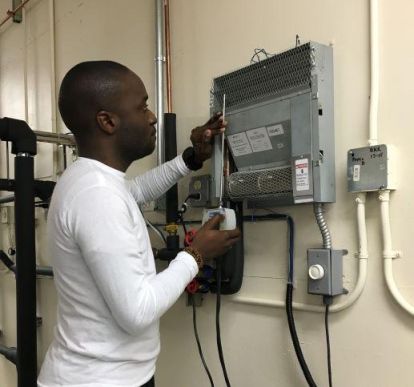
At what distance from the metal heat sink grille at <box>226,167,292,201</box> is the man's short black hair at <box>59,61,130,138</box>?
1.44 feet

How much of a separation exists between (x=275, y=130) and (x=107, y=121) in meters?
0.47

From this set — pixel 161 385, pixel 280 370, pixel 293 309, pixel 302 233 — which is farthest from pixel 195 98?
pixel 161 385

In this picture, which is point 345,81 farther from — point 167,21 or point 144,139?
point 167,21

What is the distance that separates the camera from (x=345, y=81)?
122 cm

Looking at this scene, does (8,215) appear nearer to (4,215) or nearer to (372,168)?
(4,215)

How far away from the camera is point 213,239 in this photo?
120 centimetres

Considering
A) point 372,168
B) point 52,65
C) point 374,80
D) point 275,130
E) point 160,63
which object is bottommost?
point 372,168

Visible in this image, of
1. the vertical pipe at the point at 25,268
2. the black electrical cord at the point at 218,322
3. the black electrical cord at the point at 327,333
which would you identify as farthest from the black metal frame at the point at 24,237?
the black electrical cord at the point at 327,333

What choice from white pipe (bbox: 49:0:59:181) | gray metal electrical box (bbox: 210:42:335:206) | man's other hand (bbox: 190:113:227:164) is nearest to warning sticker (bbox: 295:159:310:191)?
gray metal electrical box (bbox: 210:42:335:206)

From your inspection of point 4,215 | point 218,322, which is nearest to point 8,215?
point 4,215

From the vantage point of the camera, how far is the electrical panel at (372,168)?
1078 millimetres

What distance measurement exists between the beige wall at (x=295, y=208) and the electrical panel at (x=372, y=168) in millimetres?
39

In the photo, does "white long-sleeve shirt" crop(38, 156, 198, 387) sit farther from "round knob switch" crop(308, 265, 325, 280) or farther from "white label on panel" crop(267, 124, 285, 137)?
"white label on panel" crop(267, 124, 285, 137)

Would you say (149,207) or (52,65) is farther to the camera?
(52,65)
